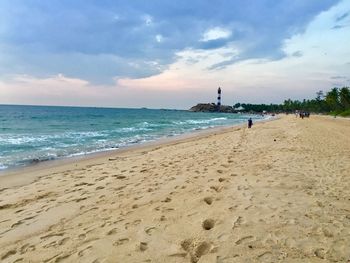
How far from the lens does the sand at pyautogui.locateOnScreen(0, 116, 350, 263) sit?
3.90m

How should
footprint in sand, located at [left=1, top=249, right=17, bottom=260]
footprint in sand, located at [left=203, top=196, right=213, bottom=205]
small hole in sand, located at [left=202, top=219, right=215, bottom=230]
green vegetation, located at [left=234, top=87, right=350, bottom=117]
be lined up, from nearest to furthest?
footprint in sand, located at [left=1, top=249, right=17, bottom=260]
small hole in sand, located at [left=202, top=219, right=215, bottom=230]
footprint in sand, located at [left=203, top=196, right=213, bottom=205]
green vegetation, located at [left=234, top=87, right=350, bottom=117]

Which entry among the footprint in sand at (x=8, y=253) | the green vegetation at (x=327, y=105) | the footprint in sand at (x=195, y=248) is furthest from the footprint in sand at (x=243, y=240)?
the green vegetation at (x=327, y=105)

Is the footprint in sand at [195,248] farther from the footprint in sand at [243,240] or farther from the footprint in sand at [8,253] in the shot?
the footprint in sand at [8,253]

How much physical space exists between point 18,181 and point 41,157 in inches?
212

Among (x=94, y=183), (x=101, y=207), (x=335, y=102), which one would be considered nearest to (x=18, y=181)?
(x=94, y=183)

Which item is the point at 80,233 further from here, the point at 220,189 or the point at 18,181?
the point at 18,181

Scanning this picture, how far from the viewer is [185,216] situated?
5.14m

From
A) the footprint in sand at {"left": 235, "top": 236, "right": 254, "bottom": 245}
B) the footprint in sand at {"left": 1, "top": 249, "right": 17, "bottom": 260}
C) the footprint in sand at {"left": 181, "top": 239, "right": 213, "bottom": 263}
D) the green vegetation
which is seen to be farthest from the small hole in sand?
the green vegetation

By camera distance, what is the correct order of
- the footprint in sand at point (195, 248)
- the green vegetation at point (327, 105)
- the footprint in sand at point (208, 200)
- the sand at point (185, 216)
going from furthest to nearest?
1. the green vegetation at point (327, 105)
2. the footprint in sand at point (208, 200)
3. the sand at point (185, 216)
4. the footprint in sand at point (195, 248)

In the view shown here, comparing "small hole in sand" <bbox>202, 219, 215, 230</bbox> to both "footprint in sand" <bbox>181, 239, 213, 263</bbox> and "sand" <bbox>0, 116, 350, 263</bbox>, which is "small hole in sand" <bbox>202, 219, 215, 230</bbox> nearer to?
"sand" <bbox>0, 116, 350, 263</bbox>

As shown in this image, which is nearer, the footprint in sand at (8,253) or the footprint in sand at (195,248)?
the footprint in sand at (195,248)

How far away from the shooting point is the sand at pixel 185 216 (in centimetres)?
390

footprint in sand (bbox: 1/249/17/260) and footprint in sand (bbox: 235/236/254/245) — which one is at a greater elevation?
footprint in sand (bbox: 235/236/254/245)

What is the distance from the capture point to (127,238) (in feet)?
14.3
